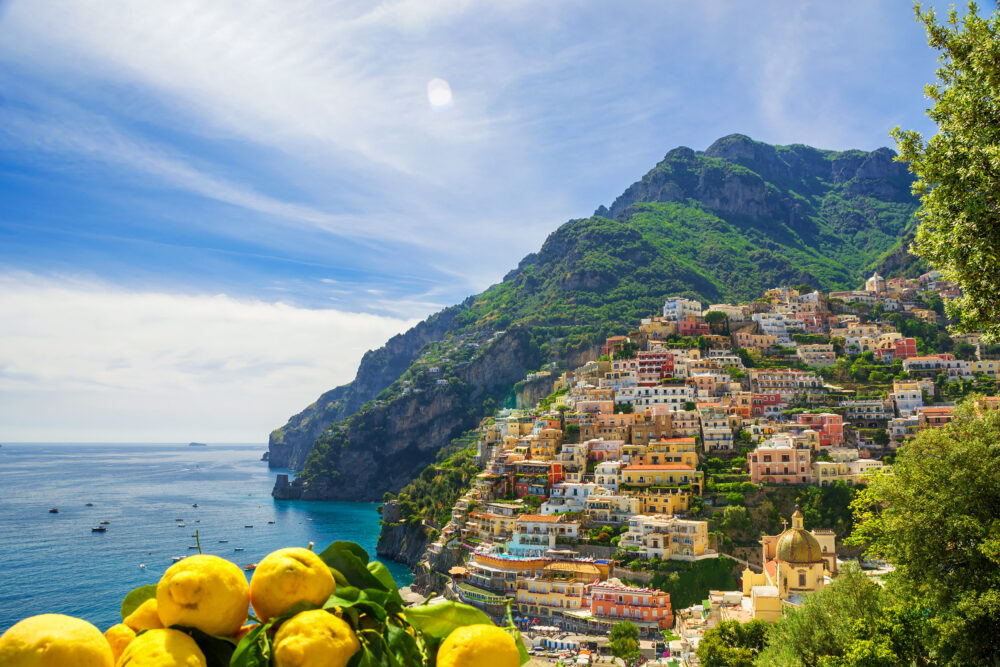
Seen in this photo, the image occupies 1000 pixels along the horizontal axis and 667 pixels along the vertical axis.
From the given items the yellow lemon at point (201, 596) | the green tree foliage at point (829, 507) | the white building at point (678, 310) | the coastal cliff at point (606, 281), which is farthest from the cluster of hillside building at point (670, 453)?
the yellow lemon at point (201, 596)

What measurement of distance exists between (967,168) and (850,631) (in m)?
10.5

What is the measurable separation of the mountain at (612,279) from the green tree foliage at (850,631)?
76585mm

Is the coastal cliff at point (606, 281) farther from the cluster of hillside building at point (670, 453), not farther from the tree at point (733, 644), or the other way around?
the tree at point (733, 644)

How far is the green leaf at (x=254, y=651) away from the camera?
1.80 metres

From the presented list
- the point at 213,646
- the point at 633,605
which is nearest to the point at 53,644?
the point at 213,646

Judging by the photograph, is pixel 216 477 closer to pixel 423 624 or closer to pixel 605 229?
pixel 605 229

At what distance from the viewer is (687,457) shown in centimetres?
4741

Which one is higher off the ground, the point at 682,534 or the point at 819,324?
the point at 819,324

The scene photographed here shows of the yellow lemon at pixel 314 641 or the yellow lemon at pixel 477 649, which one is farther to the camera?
the yellow lemon at pixel 477 649

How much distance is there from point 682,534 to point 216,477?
417 ft

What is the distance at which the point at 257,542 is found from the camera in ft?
212

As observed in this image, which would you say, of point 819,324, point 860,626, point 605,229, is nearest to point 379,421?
point 605,229

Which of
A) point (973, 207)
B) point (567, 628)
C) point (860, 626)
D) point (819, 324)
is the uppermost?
point (819, 324)

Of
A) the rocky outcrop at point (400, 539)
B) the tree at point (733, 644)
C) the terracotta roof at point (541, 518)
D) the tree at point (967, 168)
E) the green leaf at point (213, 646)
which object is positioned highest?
the tree at point (967, 168)
